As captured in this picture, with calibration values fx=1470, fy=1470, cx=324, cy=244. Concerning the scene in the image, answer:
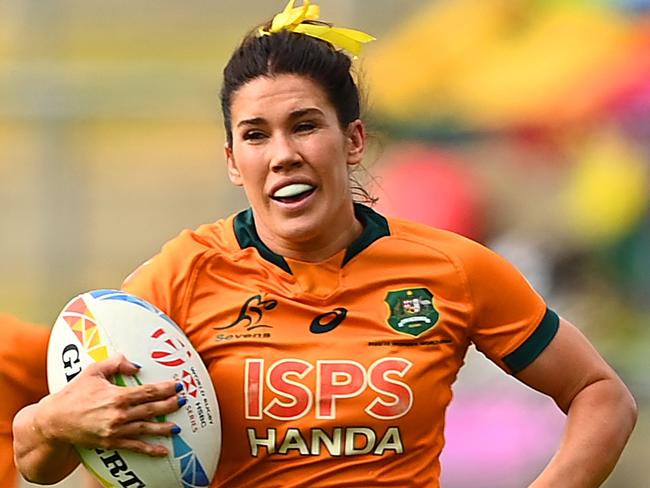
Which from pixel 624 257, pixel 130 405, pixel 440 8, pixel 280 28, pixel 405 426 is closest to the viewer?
pixel 130 405

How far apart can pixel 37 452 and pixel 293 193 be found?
2.43 ft

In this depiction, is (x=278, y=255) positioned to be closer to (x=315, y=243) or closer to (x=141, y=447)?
(x=315, y=243)

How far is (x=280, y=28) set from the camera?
10.7 feet

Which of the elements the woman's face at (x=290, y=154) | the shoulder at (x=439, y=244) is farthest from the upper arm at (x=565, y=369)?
the woman's face at (x=290, y=154)

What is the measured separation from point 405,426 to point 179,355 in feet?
1.63

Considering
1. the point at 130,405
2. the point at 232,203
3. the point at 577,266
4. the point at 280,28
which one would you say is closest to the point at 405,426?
the point at 130,405

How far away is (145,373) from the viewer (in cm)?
288

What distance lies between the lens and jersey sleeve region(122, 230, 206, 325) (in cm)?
311

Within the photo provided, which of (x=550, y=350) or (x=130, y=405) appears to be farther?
(x=550, y=350)

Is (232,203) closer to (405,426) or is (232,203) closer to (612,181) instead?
(612,181)

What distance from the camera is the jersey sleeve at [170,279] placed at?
311cm

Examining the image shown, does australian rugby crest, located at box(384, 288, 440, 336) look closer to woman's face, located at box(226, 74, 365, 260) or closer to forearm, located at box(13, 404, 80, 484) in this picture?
woman's face, located at box(226, 74, 365, 260)

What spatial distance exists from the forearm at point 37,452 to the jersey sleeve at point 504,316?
0.91 m

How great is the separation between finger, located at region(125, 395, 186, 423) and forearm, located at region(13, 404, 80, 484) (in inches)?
7.0
